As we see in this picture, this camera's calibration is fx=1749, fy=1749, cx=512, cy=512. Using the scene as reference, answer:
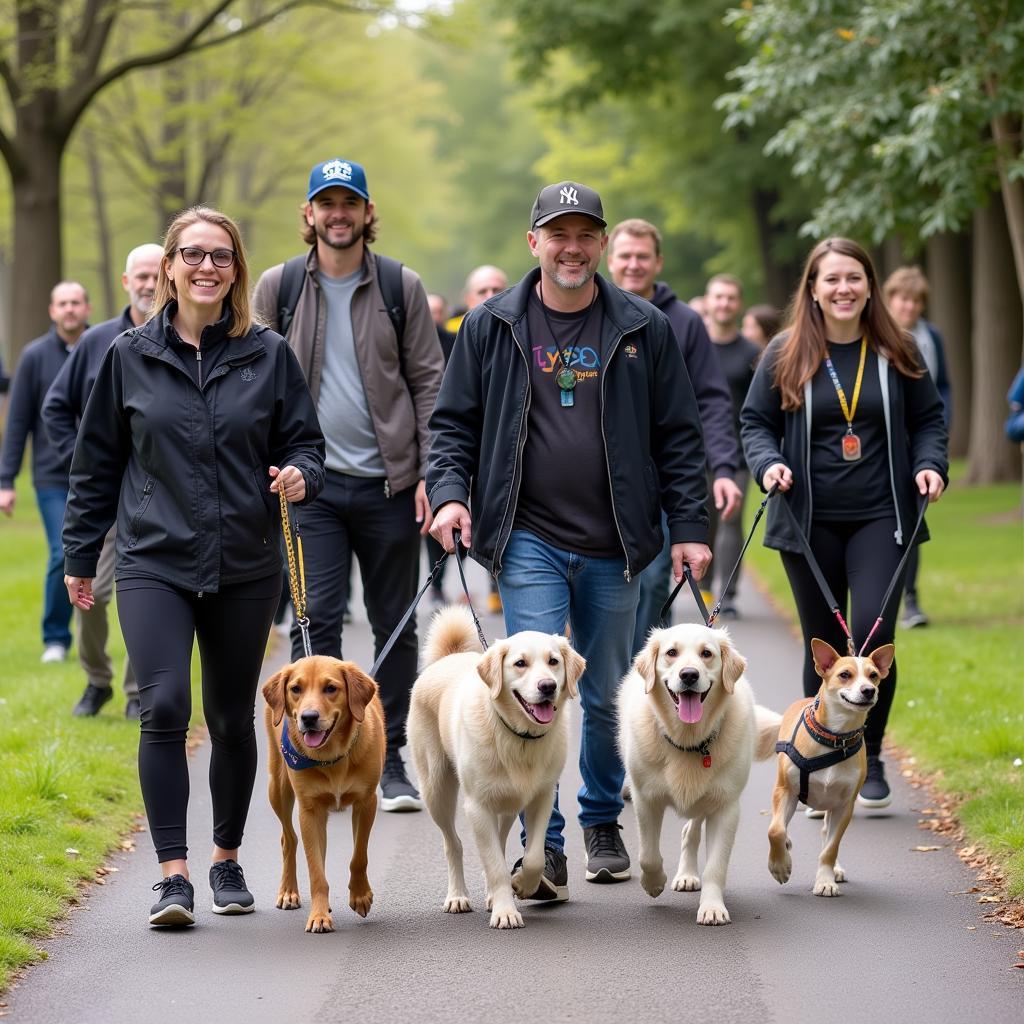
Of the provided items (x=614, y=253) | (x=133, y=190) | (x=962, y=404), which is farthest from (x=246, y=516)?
(x=133, y=190)

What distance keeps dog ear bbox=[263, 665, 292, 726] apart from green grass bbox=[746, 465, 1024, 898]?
110 inches

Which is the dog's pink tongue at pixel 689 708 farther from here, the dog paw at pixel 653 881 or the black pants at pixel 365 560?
the black pants at pixel 365 560

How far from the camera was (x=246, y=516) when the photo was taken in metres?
6.31

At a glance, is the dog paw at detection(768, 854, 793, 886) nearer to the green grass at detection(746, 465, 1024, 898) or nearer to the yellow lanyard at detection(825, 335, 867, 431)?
the green grass at detection(746, 465, 1024, 898)

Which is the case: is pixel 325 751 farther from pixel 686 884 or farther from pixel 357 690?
pixel 686 884

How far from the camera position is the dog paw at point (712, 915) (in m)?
6.21

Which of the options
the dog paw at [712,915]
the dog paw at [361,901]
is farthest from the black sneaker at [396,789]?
the dog paw at [712,915]

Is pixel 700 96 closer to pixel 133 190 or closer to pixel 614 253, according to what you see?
pixel 133 190

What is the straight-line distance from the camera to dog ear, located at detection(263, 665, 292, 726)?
20.1ft

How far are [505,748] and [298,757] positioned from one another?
724 millimetres

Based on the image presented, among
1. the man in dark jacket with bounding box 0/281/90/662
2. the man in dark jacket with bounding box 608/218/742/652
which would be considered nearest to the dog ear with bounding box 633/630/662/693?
the man in dark jacket with bounding box 608/218/742/652

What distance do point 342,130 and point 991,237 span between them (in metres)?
22.6

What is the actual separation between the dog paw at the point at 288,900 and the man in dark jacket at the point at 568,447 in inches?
35.4

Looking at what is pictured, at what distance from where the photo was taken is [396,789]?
27.3 ft
